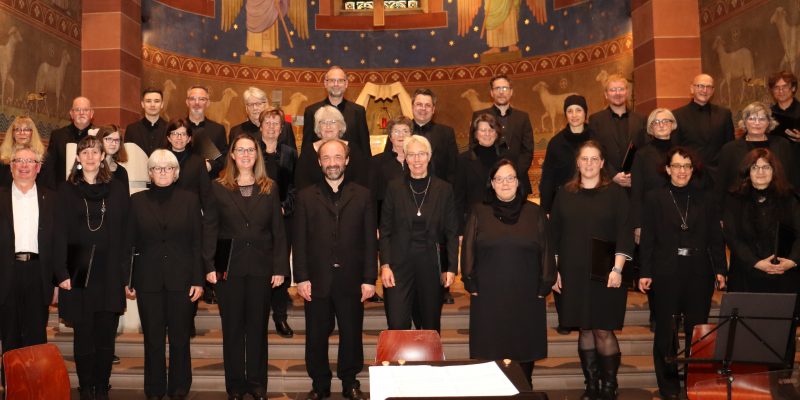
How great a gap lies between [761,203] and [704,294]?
29.8 inches

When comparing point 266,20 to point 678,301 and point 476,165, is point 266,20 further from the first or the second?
point 678,301

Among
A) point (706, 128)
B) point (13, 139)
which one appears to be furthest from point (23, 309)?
point (706, 128)

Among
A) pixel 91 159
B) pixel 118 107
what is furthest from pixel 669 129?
pixel 118 107

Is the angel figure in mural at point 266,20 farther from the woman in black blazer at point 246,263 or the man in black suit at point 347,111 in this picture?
the woman in black blazer at point 246,263

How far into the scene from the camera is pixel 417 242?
511 centimetres

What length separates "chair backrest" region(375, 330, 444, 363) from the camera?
3.82 metres

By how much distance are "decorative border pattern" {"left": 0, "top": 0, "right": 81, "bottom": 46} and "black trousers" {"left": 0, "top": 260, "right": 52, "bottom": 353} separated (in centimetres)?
449

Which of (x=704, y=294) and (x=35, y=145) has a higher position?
(x=35, y=145)

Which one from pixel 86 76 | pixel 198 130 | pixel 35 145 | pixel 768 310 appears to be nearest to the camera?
pixel 768 310

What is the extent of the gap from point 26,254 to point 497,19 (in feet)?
30.4

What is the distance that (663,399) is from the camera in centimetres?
528

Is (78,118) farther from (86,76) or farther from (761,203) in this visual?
(761,203)

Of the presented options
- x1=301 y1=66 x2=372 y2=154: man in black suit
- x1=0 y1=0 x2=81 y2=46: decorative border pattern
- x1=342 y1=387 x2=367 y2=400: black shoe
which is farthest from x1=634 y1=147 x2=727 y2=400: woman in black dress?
x1=0 y1=0 x2=81 y2=46: decorative border pattern

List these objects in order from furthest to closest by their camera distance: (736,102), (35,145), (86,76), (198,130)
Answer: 1. (86,76)
2. (736,102)
3. (198,130)
4. (35,145)
